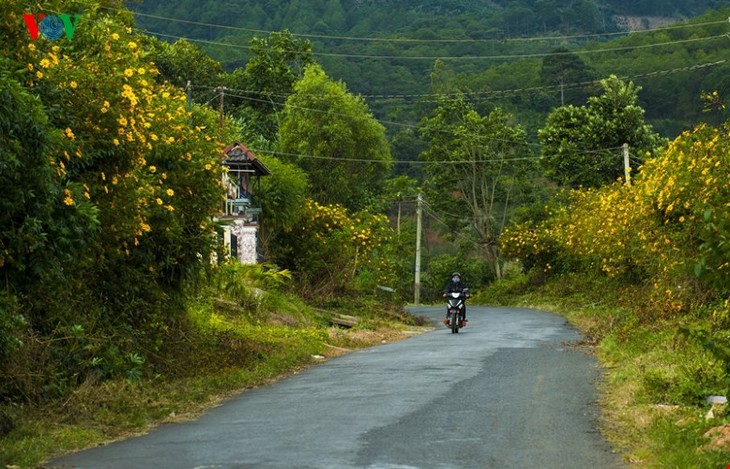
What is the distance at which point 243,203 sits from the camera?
154 ft

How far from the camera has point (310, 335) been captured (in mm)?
29375

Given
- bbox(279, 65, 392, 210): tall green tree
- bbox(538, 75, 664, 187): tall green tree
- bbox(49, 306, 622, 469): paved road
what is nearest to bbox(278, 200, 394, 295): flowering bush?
bbox(538, 75, 664, 187): tall green tree

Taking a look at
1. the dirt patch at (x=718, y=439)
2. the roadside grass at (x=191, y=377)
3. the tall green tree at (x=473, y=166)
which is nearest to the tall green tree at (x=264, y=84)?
the tall green tree at (x=473, y=166)

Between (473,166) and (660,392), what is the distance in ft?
201

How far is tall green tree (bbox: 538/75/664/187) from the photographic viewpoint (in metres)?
62.6

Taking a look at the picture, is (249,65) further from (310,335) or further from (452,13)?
(452,13)

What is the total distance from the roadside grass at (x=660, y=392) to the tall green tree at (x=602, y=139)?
111 feet

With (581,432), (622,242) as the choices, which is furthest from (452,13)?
(581,432)

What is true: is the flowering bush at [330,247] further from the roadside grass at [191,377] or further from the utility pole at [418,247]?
the utility pole at [418,247]

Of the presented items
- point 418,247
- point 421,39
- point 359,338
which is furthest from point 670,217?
point 421,39

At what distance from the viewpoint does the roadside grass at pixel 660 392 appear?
37.8 ft

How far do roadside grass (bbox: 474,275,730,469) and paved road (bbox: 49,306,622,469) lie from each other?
1.16 ft

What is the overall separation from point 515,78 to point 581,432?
326 ft

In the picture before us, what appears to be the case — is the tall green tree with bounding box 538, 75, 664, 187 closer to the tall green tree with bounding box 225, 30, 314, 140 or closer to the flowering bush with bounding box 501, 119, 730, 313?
the flowering bush with bounding box 501, 119, 730, 313
